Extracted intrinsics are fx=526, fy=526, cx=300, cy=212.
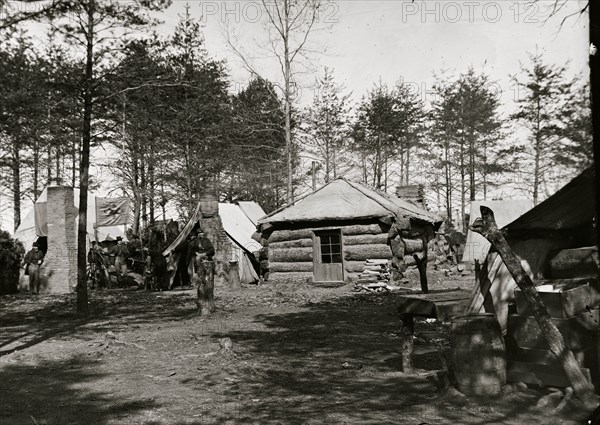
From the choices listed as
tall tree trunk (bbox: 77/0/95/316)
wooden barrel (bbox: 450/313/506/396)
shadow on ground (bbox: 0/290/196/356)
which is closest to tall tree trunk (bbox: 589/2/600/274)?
wooden barrel (bbox: 450/313/506/396)

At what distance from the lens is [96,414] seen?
552cm

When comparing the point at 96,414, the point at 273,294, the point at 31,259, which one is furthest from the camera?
the point at 31,259

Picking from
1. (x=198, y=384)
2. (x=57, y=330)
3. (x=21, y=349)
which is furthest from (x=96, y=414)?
(x=57, y=330)

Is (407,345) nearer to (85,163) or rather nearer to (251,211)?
(85,163)

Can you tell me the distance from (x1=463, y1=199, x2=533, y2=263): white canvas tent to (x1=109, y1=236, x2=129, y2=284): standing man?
17.6 metres

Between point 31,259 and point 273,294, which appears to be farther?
point 31,259

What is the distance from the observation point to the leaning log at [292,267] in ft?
66.4

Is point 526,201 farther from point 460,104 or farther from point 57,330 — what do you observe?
point 57,330

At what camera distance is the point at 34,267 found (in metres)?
20.4

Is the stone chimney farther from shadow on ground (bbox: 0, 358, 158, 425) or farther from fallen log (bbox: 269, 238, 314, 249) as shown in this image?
shadow on ground (bbox: 0, 358, 158, 425)

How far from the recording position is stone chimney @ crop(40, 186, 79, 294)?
1939 cm

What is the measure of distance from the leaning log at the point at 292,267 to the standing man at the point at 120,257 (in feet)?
20.4

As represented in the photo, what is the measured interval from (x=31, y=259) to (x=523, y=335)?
64.8 feet

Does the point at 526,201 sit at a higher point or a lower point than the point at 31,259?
higher
